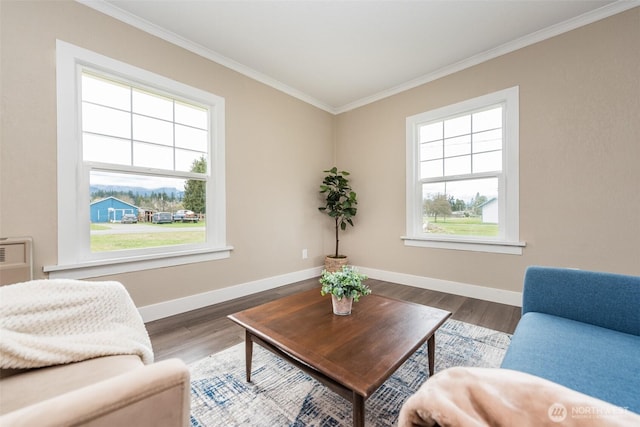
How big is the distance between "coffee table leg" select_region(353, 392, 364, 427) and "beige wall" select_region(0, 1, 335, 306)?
2128mm

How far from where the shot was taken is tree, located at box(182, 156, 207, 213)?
8.52ft

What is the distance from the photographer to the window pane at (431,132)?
3129 millimetres

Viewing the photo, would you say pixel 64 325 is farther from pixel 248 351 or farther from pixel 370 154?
pixel 370 154

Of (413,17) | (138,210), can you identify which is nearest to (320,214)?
(138,210)

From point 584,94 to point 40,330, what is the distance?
3774 millimetres

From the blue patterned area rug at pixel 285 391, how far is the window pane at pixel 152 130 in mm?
1980

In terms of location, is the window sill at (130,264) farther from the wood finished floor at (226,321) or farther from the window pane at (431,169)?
the window pane at (431,169)

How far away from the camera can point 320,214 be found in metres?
3.90

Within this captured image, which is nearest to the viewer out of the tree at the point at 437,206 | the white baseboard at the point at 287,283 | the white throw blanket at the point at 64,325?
the white throw blanket at the point at 64,325

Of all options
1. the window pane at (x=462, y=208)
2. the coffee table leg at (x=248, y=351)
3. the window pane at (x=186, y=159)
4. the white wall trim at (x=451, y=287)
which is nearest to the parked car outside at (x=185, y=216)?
the window pane at (x=186, y=159)

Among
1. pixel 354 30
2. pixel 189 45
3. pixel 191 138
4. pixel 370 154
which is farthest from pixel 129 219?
pixel 370 154

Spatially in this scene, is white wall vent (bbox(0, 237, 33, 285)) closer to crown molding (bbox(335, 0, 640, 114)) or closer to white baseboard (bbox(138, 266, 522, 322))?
white baseboard (bbox(138, 266, 522, 322))

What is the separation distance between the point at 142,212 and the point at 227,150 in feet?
3.39

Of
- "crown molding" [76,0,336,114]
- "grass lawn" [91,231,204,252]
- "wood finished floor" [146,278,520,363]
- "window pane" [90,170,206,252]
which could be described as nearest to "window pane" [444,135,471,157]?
"wood finished floor" [146,278,520,363]
